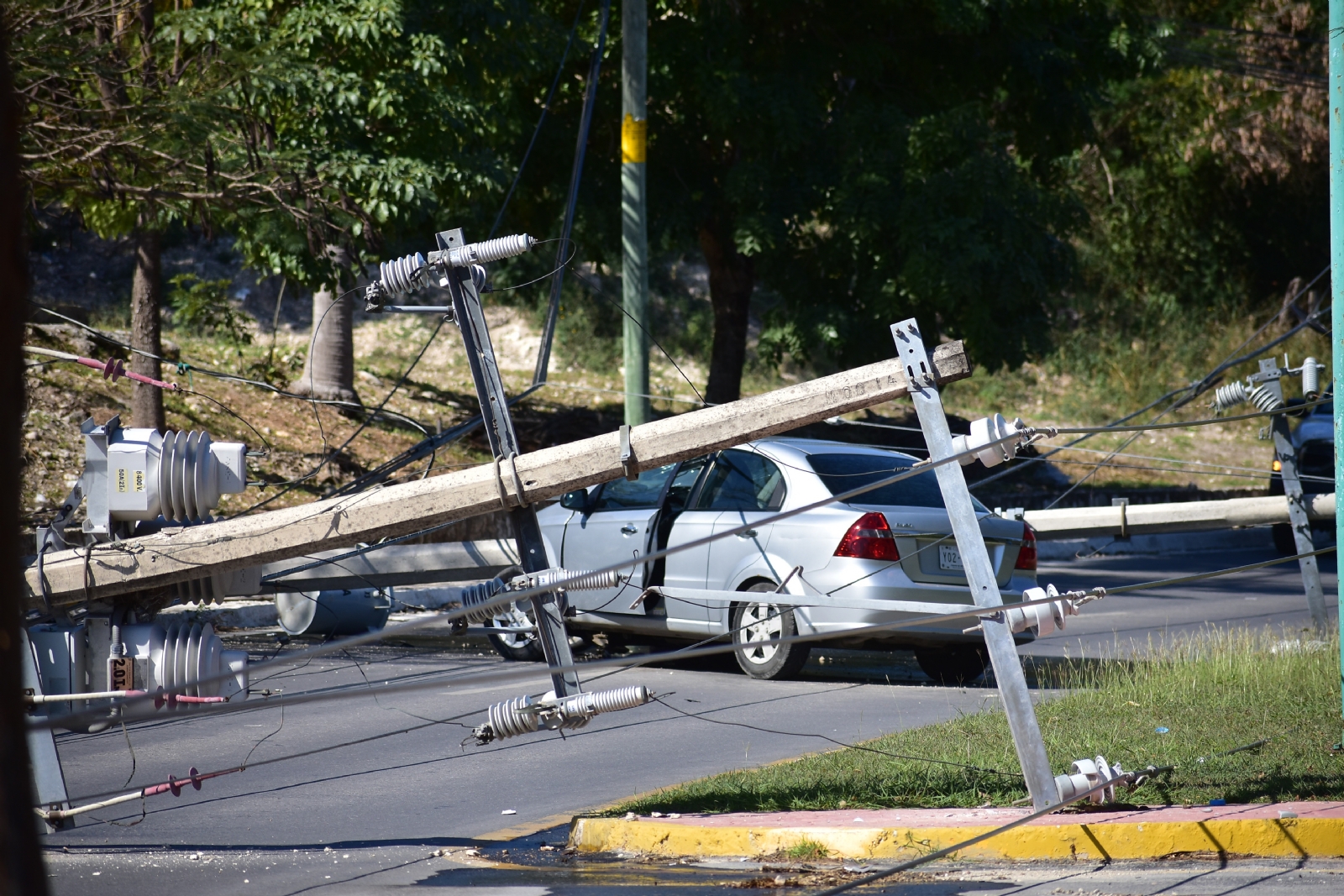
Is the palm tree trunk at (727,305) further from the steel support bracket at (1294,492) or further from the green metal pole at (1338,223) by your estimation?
the green metal pole at (1338,223)

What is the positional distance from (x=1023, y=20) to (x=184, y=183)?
1201 cm

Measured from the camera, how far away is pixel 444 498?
5250 mm

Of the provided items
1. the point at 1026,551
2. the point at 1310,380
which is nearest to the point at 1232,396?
the point at 1310,380

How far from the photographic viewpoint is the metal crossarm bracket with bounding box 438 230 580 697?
17.9 feet

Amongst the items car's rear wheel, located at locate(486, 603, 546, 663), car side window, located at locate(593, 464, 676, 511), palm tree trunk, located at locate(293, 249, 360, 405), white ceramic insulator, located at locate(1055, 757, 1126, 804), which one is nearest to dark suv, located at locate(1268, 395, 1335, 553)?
car side window, located at locate(593, 464, 676, 511)

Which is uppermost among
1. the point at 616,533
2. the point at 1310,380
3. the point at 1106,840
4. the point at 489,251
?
the point at 489,251

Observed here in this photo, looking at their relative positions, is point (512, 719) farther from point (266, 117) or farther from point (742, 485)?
point (266, 117)

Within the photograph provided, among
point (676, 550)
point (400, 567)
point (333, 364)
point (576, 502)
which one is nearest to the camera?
point (676, 550)

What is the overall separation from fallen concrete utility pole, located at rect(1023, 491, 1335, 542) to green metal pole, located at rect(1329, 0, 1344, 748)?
260 centimetres

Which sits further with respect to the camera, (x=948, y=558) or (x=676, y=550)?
(x=948, y=558)

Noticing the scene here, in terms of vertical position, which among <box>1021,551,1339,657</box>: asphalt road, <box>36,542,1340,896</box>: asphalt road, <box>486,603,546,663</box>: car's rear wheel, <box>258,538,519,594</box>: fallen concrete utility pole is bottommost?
<box>1021,551,1339,657</box>: asphalt road

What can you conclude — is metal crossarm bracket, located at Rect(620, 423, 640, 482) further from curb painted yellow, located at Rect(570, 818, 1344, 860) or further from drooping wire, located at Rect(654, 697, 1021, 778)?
curb painted yellow, located at Rect(570, 818, 1344, 860)

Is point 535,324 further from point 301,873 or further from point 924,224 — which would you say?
point 301,873

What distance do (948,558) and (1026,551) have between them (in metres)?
0.79
